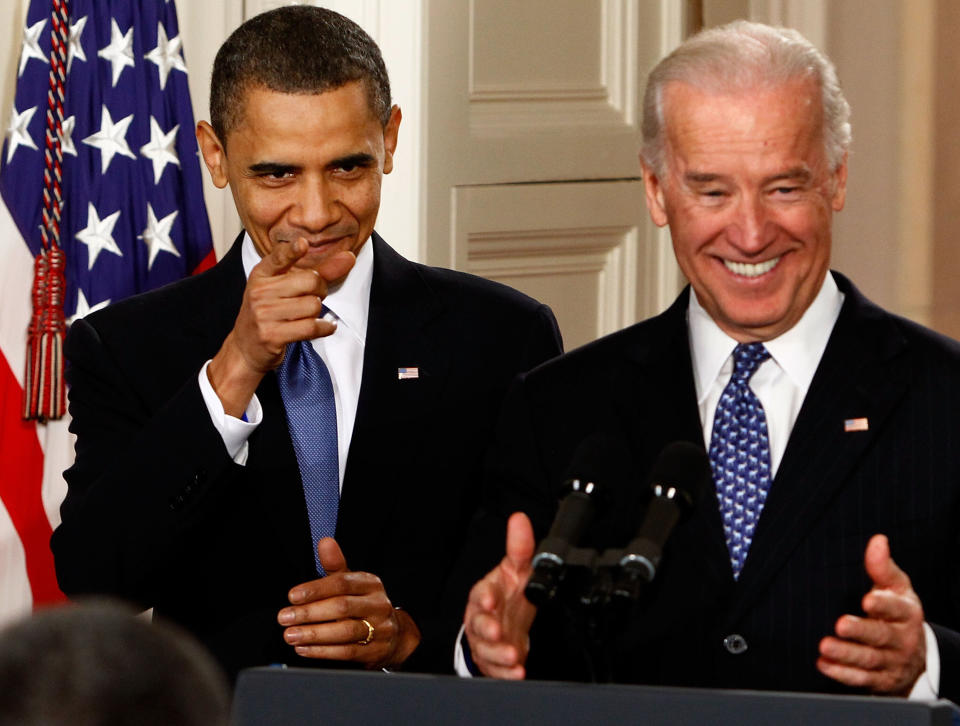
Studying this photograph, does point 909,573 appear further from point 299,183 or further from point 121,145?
point 121,145

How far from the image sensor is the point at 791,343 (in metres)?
1.80

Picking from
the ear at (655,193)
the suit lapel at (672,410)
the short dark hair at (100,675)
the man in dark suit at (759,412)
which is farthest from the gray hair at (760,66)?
the short dark hair at (100,675)

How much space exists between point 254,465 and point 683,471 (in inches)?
37.4

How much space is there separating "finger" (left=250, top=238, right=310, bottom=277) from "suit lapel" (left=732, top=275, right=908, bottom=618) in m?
0.67

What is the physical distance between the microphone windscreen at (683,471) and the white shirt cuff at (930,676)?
15.6 inches

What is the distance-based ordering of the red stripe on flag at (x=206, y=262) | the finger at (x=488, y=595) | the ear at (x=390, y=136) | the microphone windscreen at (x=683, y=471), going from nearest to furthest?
1. the microphone windscreen at (x=683, y=471)
2. the finger at (x=488, y=595)
3. the ear at (x=390, y=136)
4. the red stripe on flag at (x=206, y=262)

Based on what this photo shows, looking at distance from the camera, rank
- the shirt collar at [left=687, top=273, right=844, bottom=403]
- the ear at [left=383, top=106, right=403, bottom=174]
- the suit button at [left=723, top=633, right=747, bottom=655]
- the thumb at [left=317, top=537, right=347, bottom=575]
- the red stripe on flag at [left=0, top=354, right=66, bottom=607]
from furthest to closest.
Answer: the red stripe on flag at [left=0, top=354, right=66, bottom=607]
the ear at [left=383, top=106, right=403, bottom=174]
the thumb at [left=317, top=537, right=347, bottom=575]
the shirt collar at [left=687, top=273, right=844, bottom=403]
the suit button at [left=723, top=633, right=747, bottom=655]

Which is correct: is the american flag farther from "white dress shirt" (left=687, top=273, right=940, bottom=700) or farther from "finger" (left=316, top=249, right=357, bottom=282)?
"white dress shirt" (left=687, top=273, right=940, bottom=700)

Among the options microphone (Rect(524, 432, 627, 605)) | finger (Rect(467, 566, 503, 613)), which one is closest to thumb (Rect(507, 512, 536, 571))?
finger (Rect(467, 566, 503, 613))

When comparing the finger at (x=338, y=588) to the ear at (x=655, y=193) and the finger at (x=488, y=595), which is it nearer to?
the finger at (x=488, y=595)

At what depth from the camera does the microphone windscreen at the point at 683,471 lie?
1.22 metres

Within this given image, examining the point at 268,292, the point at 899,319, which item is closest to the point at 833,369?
the point at 899,319

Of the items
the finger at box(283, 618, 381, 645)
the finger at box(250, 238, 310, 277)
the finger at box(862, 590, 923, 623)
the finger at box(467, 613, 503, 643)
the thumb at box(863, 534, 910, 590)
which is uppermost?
the finger at box(250, 238, 310, 277)

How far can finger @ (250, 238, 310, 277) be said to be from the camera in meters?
1.92
